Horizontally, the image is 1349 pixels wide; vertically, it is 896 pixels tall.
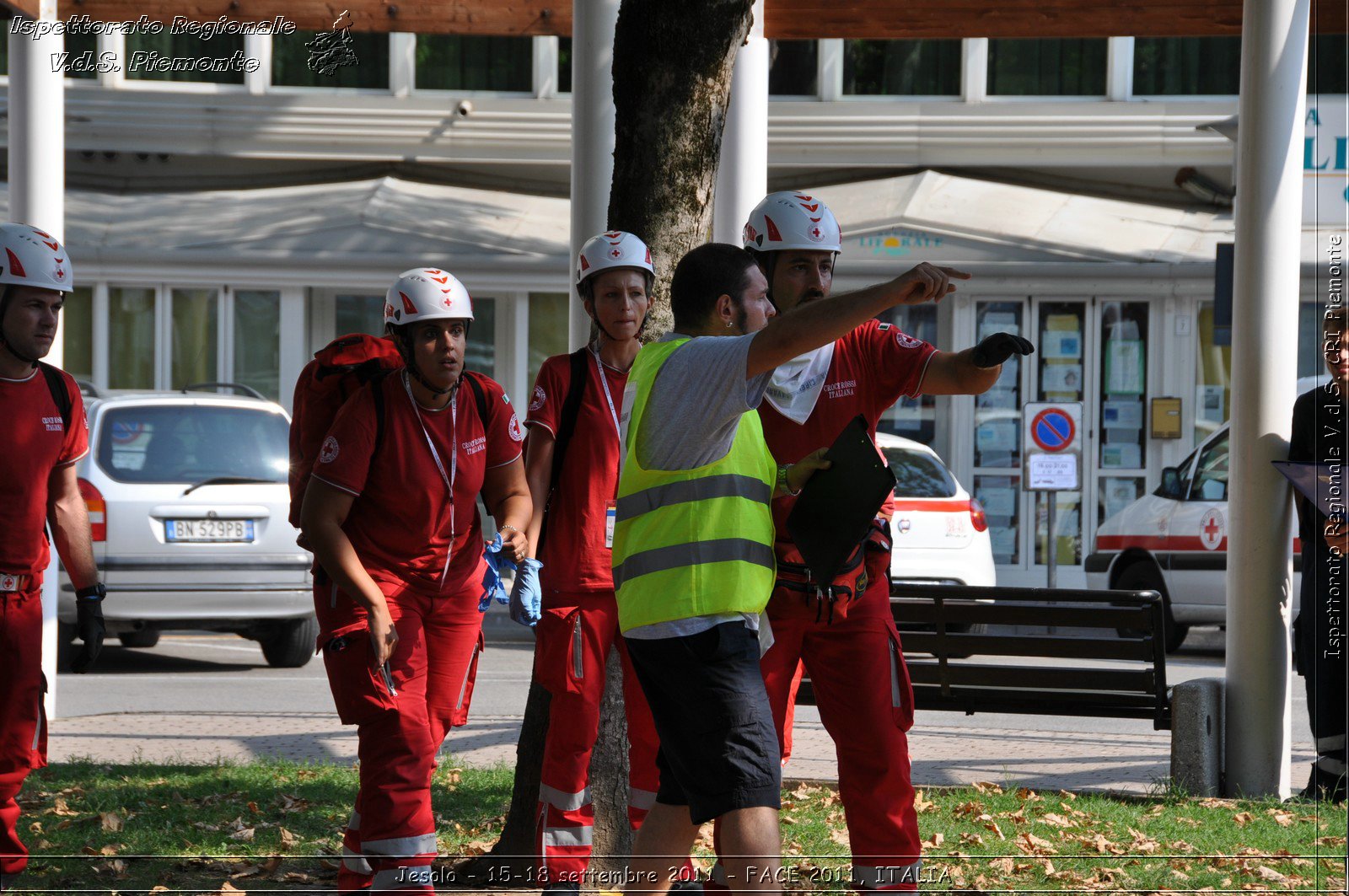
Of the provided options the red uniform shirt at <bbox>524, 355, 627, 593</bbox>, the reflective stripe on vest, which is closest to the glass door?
the red uniform shirt at <bbox>524, 355, 627, 593</bbox>

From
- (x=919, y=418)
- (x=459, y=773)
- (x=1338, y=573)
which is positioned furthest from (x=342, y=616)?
(x=919, y=418)

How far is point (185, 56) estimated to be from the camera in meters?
22.1

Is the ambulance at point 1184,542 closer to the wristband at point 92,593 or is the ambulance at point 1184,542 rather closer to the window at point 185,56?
the wristband at point 92,593

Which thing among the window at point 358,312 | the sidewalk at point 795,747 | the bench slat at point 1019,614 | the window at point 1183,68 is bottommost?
the sidewalk at point 795,747

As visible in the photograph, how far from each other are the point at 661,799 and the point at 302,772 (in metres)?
3.99

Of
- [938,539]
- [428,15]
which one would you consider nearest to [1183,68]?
[938,539]

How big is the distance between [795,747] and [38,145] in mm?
5380

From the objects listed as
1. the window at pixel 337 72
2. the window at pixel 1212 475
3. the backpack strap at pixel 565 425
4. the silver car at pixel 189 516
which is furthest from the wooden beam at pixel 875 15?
the window at pixel 337 72

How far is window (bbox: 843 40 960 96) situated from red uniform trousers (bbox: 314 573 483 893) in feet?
60.3

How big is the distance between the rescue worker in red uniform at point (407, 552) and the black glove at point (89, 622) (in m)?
1.17

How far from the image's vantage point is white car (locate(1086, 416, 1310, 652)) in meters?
13.9

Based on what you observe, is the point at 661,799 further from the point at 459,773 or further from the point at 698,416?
the point at 459,773

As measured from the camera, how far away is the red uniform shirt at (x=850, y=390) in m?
4.83

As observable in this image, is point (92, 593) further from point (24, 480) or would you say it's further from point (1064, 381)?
point (1064, 381)
